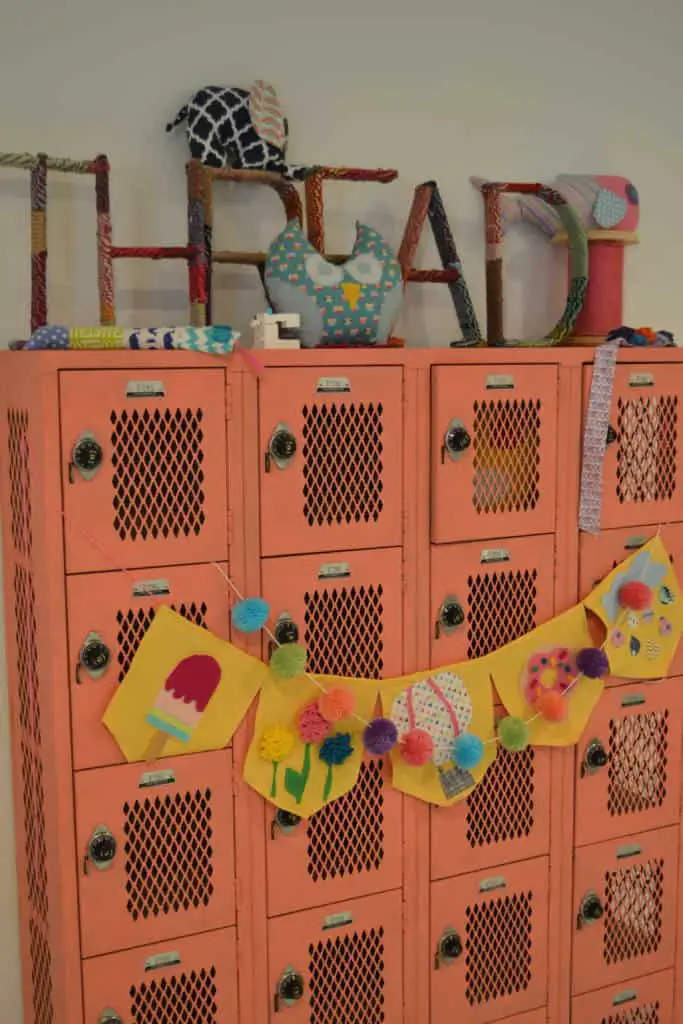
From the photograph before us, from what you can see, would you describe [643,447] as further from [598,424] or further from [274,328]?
[274,328]

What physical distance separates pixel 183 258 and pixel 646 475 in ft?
3.71

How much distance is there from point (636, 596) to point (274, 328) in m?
0.99

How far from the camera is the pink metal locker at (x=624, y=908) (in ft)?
8.27

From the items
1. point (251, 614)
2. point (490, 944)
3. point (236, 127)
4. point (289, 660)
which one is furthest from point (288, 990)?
point (236, 127)

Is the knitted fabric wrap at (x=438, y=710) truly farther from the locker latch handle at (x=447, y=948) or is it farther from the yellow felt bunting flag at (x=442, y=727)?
the locker latch handle at (x=447, y=948)

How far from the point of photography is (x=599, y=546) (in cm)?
243

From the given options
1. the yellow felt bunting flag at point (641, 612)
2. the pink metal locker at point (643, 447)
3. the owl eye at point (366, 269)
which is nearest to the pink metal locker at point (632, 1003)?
the yellow felt bunting flag at point (641, 612)

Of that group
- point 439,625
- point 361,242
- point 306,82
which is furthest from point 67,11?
point 439,625

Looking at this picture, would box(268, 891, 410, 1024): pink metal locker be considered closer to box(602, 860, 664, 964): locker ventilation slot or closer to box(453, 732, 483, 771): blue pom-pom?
box(453, 732, 483, 771): blue pom-pom

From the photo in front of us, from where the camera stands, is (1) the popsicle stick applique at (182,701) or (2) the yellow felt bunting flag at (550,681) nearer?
(1) the popsicle stick applique at (182,701)

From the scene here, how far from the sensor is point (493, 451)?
2301 millimetres

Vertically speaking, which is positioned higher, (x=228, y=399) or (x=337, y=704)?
(x=228, y=399)

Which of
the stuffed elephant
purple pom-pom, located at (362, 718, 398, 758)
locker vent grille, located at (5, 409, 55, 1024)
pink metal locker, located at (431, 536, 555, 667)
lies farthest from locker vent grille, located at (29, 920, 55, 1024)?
the stuffed elephant

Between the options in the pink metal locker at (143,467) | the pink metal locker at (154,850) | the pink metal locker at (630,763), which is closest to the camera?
the pink metal locker at (143,467)
